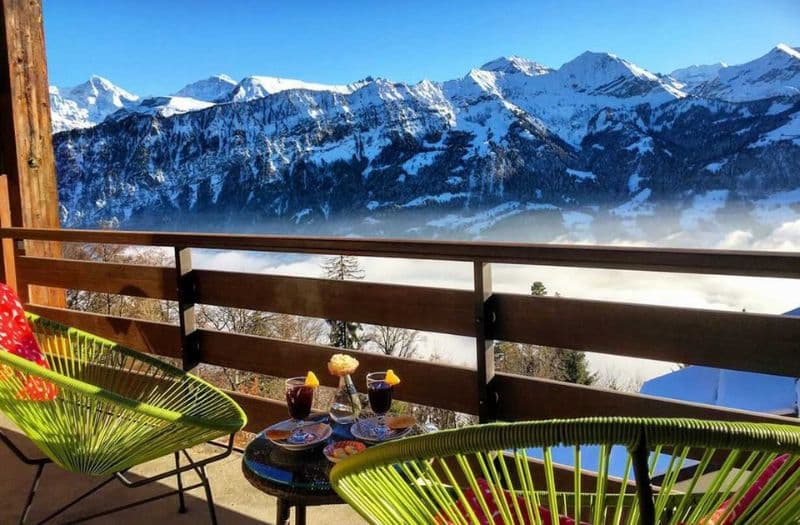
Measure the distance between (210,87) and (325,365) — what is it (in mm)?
30304

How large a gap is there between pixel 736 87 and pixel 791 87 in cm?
190

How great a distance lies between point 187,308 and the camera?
112 inches

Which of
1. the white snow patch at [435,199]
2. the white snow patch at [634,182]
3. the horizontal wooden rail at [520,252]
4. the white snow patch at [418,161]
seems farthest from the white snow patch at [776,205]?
the horizontal wooden rail at [520,252]

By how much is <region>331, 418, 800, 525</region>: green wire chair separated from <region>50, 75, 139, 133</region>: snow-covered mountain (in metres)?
27.5

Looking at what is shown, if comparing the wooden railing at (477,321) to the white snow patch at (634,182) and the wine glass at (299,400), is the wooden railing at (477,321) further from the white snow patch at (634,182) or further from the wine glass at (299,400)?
the white snow patch at (634,182)

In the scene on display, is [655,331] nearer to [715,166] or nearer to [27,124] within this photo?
[27,124]

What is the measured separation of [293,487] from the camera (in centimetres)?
125

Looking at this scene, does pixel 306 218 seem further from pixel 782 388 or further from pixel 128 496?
pixel 128 496

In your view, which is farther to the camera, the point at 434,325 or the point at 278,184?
the point at 278,184

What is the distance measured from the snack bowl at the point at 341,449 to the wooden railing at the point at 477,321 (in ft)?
2.48

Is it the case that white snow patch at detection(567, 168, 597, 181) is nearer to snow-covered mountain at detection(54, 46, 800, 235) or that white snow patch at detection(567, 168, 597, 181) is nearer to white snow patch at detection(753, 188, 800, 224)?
snow-covered mountain at detection(54, 46, 800, 235)

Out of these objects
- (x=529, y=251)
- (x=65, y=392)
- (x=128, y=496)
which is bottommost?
(x=128, y=496)

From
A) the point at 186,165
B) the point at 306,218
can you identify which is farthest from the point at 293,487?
the point at 186,165

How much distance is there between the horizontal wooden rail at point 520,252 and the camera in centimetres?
152
